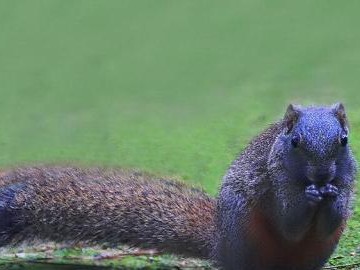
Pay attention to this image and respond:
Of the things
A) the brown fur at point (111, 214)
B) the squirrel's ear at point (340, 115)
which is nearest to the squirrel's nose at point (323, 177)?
the squirrel's ear at point (340, 115)

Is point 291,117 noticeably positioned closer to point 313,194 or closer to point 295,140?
point 295,140

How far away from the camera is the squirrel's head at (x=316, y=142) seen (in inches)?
164

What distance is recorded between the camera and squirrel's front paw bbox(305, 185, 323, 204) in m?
4.17

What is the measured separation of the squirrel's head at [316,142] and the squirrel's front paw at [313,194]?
4cm

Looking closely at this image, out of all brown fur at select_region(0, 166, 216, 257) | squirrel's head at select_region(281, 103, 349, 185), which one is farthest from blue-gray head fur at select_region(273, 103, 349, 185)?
brown fur at select_region(0, 166, 216, 257)

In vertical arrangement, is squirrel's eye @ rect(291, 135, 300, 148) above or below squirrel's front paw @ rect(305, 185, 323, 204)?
above

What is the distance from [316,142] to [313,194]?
0.24 metres

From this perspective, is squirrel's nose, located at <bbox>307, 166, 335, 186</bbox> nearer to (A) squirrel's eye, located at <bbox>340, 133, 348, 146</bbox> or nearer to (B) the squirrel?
(B) the squirrel

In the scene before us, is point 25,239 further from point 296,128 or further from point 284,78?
point 284,78

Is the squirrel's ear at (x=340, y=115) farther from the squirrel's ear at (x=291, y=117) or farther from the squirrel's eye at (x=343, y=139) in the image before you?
the squirrel's ear at (x=291, y=117)

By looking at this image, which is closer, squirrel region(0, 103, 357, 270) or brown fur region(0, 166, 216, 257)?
squirrel region(0, 103, 357, 270)

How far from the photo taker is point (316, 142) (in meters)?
4.16

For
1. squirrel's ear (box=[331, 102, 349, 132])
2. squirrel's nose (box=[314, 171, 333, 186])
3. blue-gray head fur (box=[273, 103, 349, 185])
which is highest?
squirrel's ear (box=[331, 102, 349, 132])

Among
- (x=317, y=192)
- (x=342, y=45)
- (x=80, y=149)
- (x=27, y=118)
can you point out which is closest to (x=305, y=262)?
(x=317, y=192)
